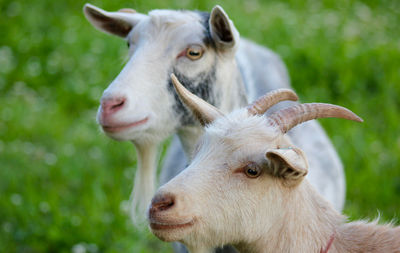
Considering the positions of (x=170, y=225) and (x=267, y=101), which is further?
(x=267, y=101)

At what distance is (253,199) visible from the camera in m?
2.20

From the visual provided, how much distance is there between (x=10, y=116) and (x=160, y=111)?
325 centimetres

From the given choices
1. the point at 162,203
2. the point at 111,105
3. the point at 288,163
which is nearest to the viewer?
the point at 288,163

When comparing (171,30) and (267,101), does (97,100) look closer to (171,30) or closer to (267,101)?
(171,30)

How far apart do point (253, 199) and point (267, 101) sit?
0.50m

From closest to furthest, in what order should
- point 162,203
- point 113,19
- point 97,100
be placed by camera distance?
1. point 162,203
2. point 113,19
3. point 97,100

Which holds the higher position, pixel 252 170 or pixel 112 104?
pixel 252 170

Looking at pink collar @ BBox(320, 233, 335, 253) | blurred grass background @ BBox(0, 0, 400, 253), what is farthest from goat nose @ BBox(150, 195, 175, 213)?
blurred grass background @ BBox(0, 0, 400, 253)

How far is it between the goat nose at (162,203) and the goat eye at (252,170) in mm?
321

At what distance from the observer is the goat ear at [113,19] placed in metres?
3.34

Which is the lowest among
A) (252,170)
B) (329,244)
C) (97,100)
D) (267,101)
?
(97,100)

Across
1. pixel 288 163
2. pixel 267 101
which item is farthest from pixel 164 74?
pixel 288 163

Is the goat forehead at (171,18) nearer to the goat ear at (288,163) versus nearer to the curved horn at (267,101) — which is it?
the curved horn at (267,101)

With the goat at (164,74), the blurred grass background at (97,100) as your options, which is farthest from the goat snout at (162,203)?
the blurred grass background at (97,100)
